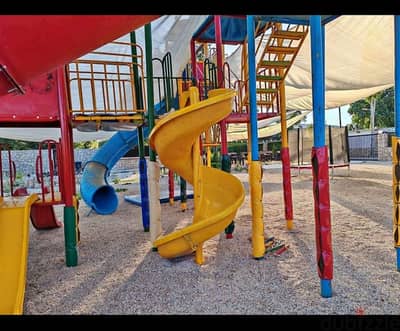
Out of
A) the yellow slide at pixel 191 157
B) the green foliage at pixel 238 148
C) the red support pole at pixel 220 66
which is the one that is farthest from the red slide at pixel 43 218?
the green foliage at pixel 238 148

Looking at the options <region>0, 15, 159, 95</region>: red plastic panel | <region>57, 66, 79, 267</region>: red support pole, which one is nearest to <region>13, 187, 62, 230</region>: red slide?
<region>57, 66, 79, 267</region>: red support pole

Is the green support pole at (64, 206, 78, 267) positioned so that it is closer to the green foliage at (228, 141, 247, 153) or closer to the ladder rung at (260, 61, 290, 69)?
the ladder rung at (260, 61, 290, 69)

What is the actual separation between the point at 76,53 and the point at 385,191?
752 centimetres

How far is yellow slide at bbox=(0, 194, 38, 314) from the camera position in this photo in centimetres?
231

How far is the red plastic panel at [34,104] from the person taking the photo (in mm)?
3336

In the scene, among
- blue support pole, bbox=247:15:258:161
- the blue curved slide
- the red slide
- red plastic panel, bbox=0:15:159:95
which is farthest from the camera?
the blue curved slide

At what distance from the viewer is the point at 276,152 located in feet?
72.7

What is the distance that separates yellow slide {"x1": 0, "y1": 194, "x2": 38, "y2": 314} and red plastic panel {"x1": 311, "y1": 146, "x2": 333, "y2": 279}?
2.30 meters

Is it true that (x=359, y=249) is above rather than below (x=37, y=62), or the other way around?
below

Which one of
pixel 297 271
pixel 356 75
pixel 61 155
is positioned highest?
pixel 356 75

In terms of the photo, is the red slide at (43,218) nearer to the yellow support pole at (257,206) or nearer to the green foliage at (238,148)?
the yellow support pole at (257,206)

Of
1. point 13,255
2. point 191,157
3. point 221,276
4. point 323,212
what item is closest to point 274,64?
point 191,157
